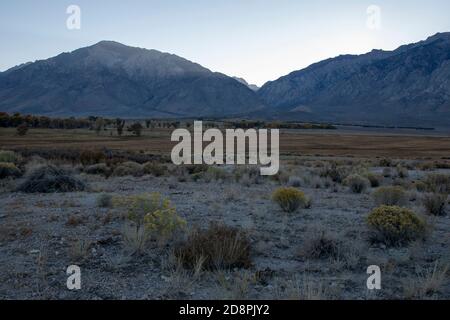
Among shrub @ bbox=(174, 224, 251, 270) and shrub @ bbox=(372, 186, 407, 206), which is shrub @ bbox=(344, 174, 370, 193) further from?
shrub @ bbox=(174, 224, 251, 270)

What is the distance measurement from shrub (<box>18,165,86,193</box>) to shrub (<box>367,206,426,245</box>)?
12006mm

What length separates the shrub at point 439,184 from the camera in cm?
2099

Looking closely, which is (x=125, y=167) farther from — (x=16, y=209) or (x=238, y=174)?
(x=16, y=209)

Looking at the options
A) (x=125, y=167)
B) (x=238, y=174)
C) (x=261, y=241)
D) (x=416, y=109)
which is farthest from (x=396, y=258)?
(x=416, y=109)

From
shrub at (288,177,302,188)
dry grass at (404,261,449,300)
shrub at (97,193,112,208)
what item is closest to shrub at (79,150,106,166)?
shrub at (288,177,302,188)

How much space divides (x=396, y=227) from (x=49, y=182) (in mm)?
12935

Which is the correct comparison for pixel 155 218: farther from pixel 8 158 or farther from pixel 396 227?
pixel 8 158

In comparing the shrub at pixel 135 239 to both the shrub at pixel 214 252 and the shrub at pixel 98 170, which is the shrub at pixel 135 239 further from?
the shrub at pixel 98 170

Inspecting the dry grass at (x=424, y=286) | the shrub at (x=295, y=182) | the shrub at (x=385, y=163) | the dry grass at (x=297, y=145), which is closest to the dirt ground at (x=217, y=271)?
the dry grass at (x=424, y=286)

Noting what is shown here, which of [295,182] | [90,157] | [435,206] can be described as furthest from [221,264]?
[90,157]

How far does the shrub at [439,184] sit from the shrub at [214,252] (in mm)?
14135

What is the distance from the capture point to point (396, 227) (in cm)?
1070

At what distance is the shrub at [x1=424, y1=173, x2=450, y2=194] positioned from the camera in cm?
2099

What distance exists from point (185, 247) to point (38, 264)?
2607 mm
